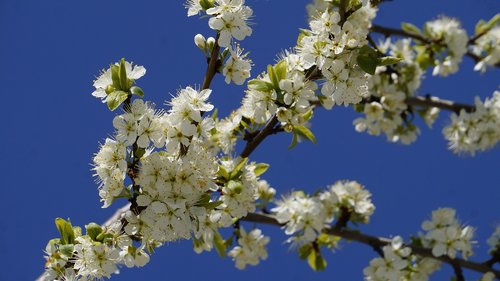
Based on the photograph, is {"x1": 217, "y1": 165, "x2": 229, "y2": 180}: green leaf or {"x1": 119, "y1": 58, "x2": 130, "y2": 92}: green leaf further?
{"x1": 217, "y1": 165, "x2": 229, "y2": 180}: green leaf

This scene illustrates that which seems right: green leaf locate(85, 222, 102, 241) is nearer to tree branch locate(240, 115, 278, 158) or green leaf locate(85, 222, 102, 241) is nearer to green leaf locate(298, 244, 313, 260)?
tree branch locate(240, 115, 278, 158)

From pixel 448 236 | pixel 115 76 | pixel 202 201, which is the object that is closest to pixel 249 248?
pixel 448 236

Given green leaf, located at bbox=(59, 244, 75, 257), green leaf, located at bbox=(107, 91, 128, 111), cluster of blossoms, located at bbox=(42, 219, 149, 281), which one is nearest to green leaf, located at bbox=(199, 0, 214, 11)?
green leaf, located at bbox=(107, 91, 128, 111)

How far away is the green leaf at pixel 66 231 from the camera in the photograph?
215 cm

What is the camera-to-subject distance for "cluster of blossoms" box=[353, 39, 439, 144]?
12.3ft

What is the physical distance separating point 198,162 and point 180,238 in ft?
0.83

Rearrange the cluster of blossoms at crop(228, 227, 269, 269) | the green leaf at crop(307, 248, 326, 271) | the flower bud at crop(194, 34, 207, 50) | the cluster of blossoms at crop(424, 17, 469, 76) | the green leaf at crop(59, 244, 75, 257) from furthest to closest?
the cluster of blossoms at crop(424, 17, 469, 76) < the cluster of blossoms at crop(228, 227, 269, 269) < the green leaf at crop(307, 248, 326, 271) < the flower bud at crop(194, 34, 207, 50) < the green leaf at crop(59, 244, 75, 257)

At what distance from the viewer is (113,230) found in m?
2.13

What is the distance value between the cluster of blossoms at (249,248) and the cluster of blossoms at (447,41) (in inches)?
60.1

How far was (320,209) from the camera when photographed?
324cm

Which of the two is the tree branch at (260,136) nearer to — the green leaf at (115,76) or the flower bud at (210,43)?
the flower bud at (210,43)

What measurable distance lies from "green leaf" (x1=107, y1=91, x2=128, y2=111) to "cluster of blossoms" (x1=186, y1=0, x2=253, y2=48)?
0.36m

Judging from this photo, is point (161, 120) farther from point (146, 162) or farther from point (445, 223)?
point (445, 223)

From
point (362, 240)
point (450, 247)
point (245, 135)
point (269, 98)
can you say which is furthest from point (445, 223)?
point (269, 98)
